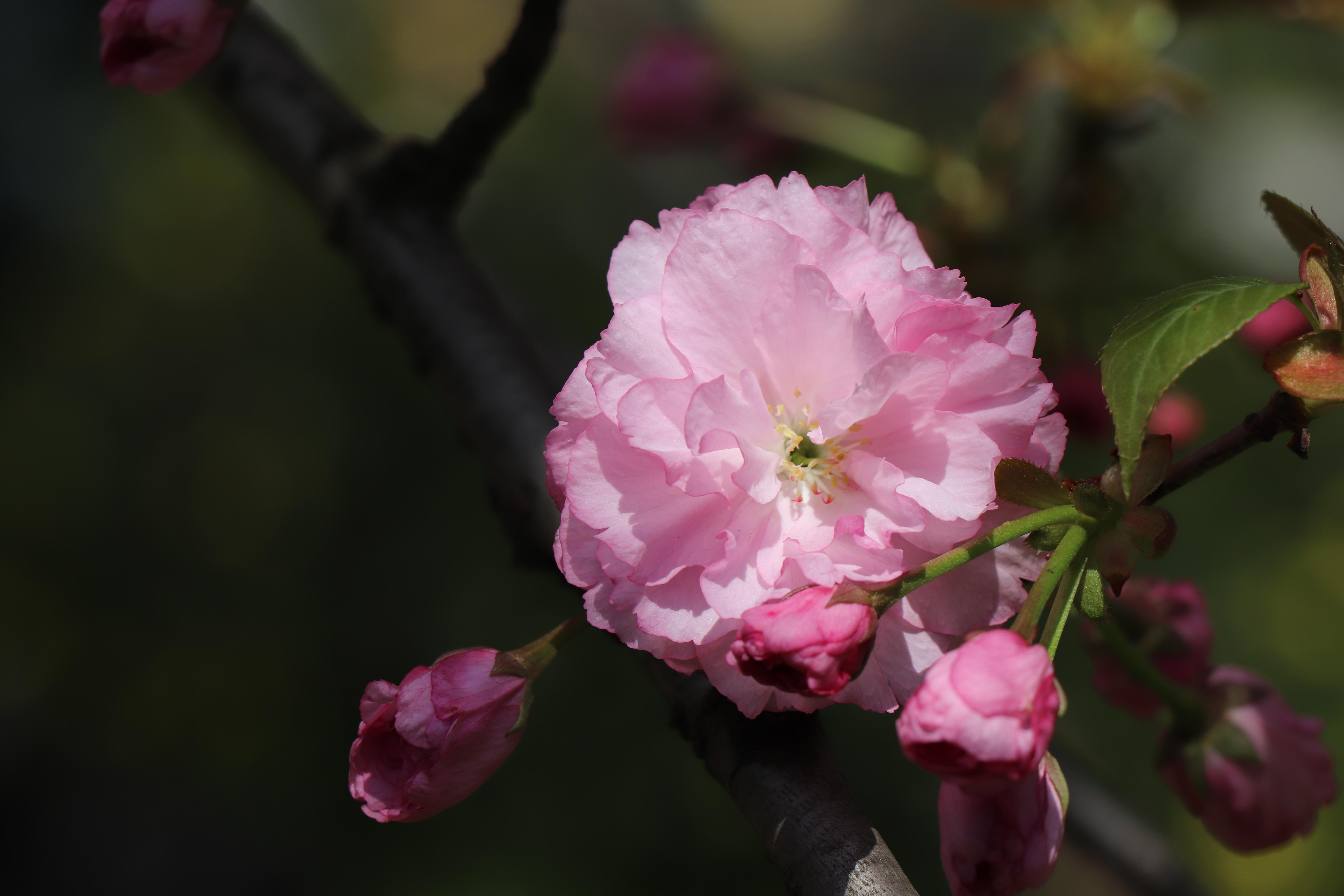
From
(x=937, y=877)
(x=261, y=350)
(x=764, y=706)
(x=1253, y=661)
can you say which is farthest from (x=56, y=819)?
(x=1253, y=661)

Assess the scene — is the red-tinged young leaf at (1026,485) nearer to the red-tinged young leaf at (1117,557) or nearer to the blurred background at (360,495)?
the red-tinged young leaf at (1117,557)

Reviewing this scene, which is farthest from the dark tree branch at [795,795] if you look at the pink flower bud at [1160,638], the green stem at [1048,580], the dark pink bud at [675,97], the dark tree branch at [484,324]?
the dark pink bud at [675,97]

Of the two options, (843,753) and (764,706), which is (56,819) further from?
(764,706)

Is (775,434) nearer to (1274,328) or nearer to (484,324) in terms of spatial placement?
(484,324)

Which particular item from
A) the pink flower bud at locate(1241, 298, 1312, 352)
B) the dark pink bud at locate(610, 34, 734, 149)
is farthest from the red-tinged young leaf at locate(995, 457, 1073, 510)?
the dark pink bud at locate(610, 34, 734, 149)

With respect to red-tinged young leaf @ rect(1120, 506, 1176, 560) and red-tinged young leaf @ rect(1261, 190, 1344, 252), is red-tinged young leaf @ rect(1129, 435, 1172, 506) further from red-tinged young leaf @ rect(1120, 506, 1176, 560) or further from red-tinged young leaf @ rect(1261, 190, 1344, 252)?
red-tinged young leaf @ rect(1261, 190, 1344, 252)

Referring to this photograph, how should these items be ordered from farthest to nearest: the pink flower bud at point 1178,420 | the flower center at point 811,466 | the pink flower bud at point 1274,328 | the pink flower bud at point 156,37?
the pink flower bud at point 1178,420 → the pink flower bud at point 1274,328 → the pink flower bud at point 156,37 → the flower center at point 811,466

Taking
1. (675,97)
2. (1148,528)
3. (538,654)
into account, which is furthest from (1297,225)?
(675,97)
